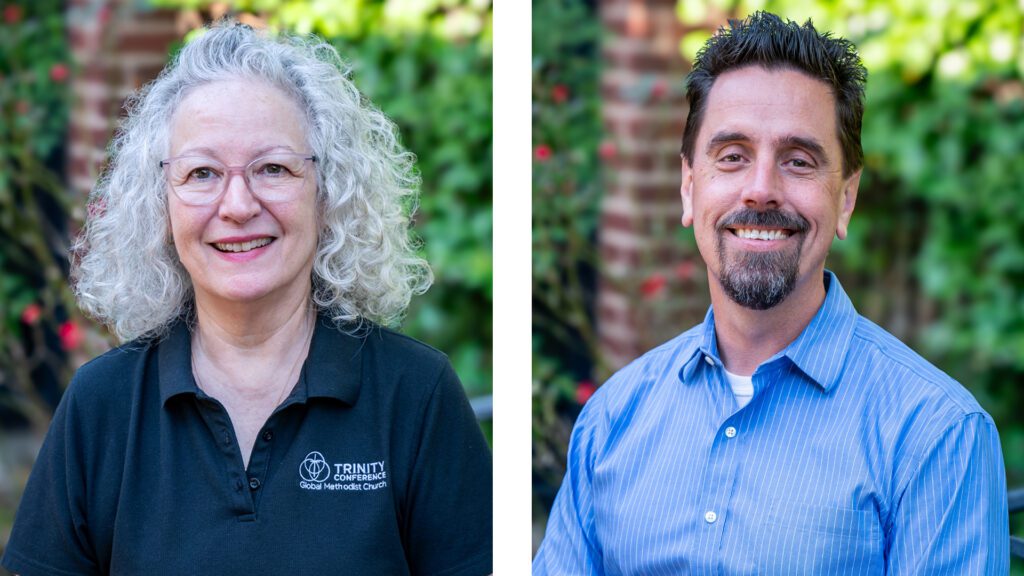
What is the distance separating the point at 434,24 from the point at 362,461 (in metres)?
1.76

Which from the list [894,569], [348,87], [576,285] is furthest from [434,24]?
[894,569]

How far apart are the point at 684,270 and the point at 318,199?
1.74 meters

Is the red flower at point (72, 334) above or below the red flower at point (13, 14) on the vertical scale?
below

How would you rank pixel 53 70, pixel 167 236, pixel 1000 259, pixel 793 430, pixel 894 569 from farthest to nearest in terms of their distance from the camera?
1. pixel 1000 259
2. pixel 53 70
3. pixel 167 236
4. pixel 793 430
5. pixel 894 569

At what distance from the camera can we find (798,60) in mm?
1826

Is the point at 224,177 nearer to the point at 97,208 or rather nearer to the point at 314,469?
the point at 97,208

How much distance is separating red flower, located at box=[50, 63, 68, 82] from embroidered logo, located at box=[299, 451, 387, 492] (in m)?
1.84

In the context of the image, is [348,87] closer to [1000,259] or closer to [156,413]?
[156,413]

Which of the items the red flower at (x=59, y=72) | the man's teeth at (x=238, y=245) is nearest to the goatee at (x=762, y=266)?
the man's teeth at (x=238, y=245)

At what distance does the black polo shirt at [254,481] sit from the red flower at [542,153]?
1246mm

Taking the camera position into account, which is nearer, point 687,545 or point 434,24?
point 687,545

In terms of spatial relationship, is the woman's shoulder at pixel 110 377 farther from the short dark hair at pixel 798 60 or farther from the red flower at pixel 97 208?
the short dark hair at pixel 798 60

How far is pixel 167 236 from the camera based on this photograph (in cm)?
195

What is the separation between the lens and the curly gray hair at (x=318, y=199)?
190 cm
